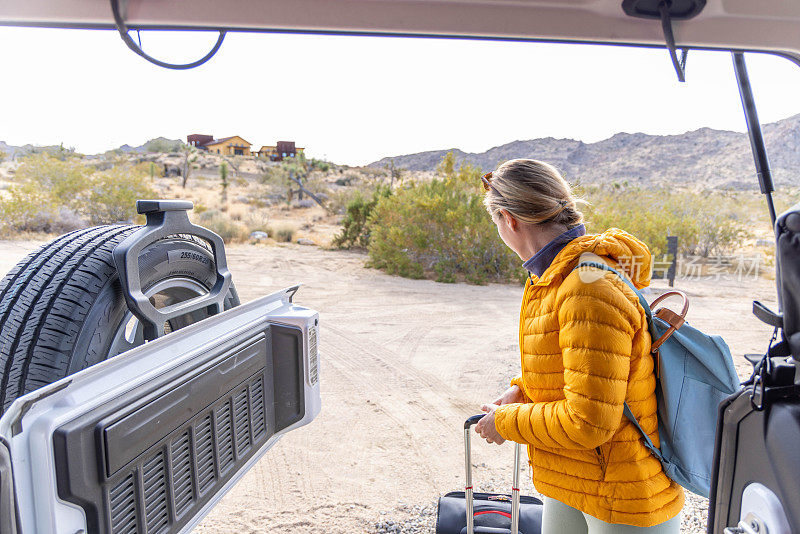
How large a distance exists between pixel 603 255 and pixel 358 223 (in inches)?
534

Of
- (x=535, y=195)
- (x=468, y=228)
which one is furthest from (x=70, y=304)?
(x=468, y=228)

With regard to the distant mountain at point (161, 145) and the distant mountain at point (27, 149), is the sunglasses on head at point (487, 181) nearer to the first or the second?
the distant mountain at point (27, 149)

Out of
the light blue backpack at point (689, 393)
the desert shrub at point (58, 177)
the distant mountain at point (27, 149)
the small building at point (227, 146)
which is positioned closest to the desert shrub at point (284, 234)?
the desert shrub at point (58, 177)

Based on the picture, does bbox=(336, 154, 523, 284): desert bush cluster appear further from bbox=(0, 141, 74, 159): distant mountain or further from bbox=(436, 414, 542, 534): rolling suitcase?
bbox=(0, 141, 74, 159): distant mountain

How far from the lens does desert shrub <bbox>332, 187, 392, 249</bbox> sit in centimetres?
1486

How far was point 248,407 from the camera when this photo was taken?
6.33ft

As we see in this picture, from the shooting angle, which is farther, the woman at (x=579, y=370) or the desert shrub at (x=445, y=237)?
the desert shrub at (x=445, y=237)

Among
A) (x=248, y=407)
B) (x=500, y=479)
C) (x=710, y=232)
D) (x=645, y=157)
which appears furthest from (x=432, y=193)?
(x=645, y=157)

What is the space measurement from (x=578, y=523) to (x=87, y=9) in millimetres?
1982

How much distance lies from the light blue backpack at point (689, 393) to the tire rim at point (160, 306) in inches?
60.5

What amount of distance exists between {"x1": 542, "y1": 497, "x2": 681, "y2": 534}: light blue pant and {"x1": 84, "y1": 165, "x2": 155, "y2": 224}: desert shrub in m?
16.6

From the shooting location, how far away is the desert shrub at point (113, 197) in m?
16.3

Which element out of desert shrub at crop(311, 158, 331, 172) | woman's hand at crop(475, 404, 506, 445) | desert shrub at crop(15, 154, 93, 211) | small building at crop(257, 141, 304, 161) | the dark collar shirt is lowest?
woman's hand at crop(475, 404, 506, 445)

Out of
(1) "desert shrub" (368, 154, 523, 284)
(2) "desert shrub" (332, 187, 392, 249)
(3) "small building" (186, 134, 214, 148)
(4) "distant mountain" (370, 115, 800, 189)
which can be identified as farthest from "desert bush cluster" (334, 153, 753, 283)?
(3) "small building" (186, 134, 214, 148)
